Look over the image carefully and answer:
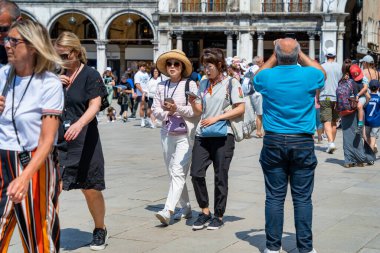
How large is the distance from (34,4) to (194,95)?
36132 millimetres

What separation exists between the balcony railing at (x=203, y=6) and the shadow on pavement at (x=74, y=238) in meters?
34.2

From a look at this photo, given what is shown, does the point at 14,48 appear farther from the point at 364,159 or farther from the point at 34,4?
the point at 34,4

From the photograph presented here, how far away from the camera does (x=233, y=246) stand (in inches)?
245

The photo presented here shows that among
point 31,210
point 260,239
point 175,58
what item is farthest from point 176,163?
point 31,210

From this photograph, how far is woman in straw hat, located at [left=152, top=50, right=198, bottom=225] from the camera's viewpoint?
23.4 ft

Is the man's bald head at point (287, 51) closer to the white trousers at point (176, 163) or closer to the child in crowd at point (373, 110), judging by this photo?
the white trousers at point (176, 163)

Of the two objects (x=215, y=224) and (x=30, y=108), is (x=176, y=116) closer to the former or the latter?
(x=215, y=224)

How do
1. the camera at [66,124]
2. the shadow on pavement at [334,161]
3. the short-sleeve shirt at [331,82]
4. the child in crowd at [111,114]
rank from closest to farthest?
the camera at [66,124] → the shadow on pavement at [334,161] → the short-sleeve shirt at [331,82] → the child in crowd at [111,114]

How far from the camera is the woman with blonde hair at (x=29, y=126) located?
4.18 m

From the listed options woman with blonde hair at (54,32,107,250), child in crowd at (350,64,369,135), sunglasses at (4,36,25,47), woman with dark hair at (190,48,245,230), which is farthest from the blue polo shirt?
child in crowd at (350,64,369,135)

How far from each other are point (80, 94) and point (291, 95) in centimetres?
173

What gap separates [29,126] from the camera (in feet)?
13.9

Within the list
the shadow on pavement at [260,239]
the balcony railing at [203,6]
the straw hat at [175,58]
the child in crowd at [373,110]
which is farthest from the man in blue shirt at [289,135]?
the balcony railing at [203,6]

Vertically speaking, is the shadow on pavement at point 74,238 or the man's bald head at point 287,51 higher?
the man's bald head at point 287,51
